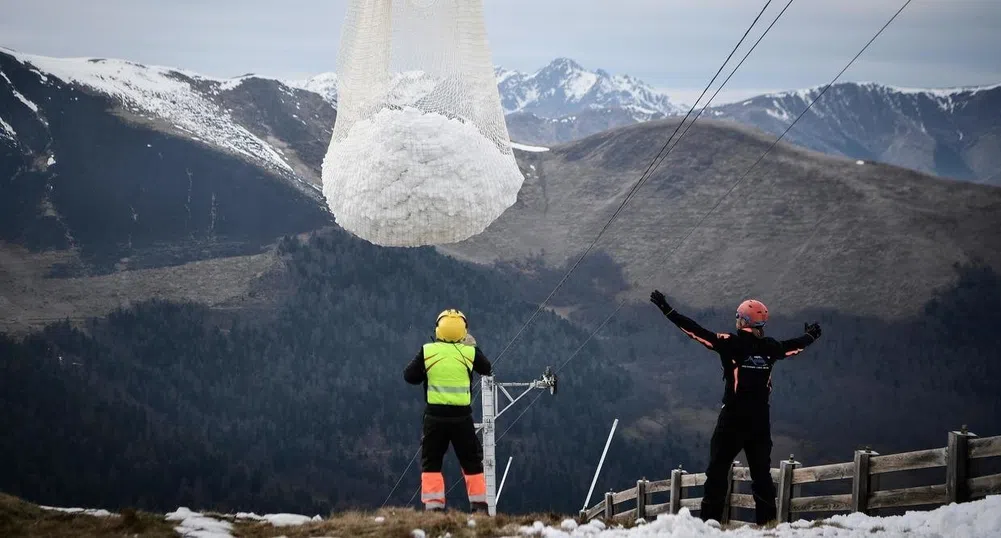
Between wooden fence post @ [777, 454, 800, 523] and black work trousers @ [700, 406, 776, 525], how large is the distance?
630 millimetres

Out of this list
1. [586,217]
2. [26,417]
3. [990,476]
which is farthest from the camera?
[586,217]

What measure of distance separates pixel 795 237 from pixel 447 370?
179460mm

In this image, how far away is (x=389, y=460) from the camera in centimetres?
14288

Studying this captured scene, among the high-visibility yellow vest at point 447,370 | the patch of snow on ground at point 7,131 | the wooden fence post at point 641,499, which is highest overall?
the patch of snow on ground at point 7,131

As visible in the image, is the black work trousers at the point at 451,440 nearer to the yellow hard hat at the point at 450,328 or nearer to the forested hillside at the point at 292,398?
the yellow hard hat at the point at 450,328

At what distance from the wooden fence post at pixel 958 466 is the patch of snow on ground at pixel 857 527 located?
0.46 m

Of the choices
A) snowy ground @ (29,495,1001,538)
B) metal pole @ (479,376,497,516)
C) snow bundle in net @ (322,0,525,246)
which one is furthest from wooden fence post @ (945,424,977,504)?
metal pole @ (479,376,497,516)

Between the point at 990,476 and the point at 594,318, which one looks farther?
the point at 594,318

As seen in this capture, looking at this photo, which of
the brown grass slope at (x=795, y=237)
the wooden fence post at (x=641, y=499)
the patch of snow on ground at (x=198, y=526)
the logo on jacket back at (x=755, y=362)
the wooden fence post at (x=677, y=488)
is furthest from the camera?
the brown grass slope at (x=795, y=237)

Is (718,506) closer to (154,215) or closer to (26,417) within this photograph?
(26,417)

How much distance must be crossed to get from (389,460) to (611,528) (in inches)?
5491

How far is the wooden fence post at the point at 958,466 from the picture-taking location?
754cm

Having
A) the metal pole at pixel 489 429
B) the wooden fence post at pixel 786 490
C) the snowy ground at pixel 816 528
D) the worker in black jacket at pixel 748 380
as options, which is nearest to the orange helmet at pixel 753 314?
the worker in black jacket at pixel 748 380

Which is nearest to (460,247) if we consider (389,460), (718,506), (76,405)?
(389,460)
